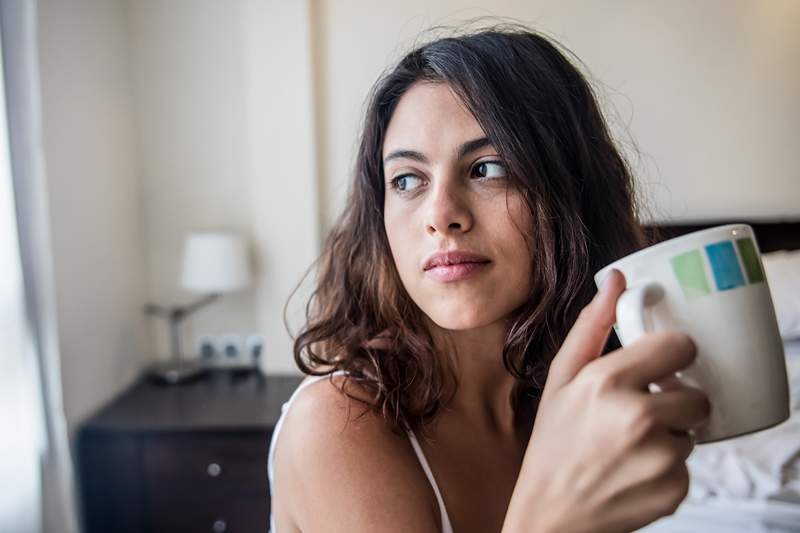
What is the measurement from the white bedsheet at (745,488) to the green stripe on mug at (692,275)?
87 cm

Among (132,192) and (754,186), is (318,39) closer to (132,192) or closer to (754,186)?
(132,192)

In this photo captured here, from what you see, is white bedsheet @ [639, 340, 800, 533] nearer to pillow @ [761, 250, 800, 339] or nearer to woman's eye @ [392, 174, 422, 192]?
pillow @ [761, 250, 800, 339]

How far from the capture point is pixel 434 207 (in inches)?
24.2

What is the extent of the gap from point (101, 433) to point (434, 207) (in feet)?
5.17

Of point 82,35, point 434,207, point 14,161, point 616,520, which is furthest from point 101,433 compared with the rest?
point 616,520

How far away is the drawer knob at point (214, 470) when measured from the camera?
5.85ft

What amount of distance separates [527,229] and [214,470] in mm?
1457

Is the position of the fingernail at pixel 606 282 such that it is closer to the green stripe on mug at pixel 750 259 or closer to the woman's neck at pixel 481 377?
the green stripe on mug at pixel 750 259

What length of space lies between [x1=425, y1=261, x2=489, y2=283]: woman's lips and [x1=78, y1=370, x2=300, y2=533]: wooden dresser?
1261 millimetres

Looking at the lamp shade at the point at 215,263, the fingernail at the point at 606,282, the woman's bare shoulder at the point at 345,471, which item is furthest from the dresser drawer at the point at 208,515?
the fingernail at the point at 606,282

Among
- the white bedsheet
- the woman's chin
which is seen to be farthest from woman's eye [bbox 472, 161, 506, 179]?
the white bedsheet

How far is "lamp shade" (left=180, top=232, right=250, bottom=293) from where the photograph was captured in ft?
6.54

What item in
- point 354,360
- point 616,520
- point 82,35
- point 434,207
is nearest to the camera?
point 616,520

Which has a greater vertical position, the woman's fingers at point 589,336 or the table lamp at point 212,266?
the woman's fingers at point 589,336
